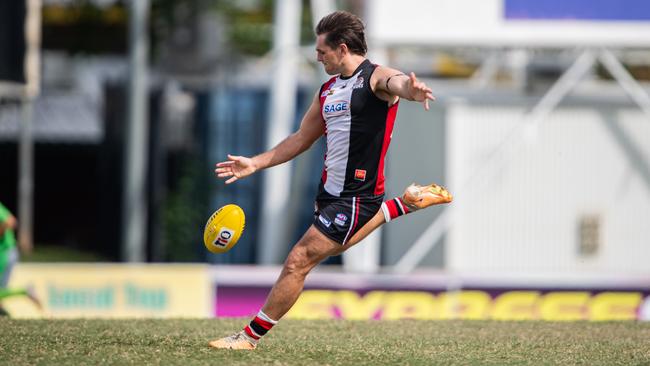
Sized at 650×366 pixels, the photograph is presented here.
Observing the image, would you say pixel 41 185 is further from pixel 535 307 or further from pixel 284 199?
pixel 535 307

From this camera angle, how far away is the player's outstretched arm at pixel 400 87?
704cm

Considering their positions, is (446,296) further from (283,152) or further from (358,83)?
(358,83)

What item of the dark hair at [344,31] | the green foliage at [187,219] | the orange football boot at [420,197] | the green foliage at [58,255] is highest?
the dark hair at [344,31]

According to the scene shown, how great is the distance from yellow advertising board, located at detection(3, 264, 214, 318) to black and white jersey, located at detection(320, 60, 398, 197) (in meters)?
8.47

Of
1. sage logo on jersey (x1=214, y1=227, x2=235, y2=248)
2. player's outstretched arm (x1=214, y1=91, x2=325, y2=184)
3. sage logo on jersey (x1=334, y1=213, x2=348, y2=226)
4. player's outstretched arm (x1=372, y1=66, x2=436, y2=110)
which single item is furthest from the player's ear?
sage logo on jersey (x1=214, y1=227, x2=235, y2=248)

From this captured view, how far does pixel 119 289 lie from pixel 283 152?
27.8 feet

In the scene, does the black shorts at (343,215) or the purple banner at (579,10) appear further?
the purple banner at (579,10)

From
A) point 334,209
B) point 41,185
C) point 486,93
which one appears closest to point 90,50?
point 41,185

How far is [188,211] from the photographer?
23703 millimetres

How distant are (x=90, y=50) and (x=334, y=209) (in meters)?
20.1

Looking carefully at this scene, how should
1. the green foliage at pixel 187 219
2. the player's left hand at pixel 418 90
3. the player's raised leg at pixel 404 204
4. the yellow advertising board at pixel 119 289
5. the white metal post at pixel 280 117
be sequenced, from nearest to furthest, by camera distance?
the player's left hand at pixel 418 90 → the player's raised leg at pixel 404 204 → the yellow advertising board at pixel 119 289 → the white metal post at pixel 280 117 → the green foliage at pixel 187 219

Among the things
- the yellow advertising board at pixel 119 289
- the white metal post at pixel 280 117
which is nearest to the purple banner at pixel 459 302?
the yellow advertising board at pixel 119 289

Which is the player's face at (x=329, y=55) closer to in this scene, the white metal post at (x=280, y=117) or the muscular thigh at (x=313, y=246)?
the muscular thigh at (x=313, y=246)

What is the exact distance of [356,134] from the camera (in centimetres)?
755
